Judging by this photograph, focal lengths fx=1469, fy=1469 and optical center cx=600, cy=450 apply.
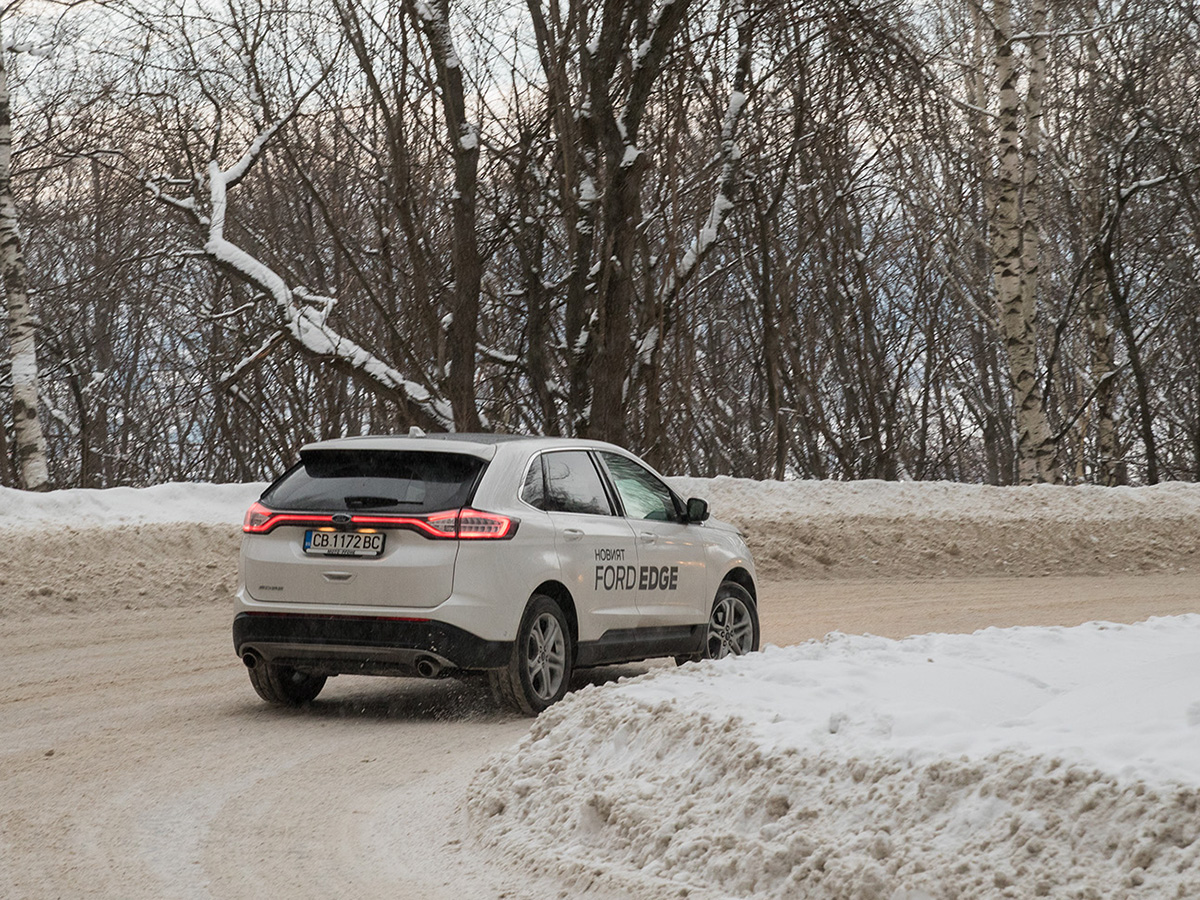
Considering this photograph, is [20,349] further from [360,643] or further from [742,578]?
[360,643]

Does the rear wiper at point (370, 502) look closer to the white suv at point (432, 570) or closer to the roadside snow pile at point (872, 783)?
the white suv at point (432, 570)

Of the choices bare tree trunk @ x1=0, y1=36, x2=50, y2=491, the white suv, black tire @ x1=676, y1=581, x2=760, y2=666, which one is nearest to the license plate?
the white suv

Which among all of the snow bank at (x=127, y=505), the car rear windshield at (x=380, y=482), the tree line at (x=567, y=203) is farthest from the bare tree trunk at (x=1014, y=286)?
the car rear windshield at (x=380, y=482)

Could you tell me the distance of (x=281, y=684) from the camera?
9.39 metres

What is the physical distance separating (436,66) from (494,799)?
52.4ft

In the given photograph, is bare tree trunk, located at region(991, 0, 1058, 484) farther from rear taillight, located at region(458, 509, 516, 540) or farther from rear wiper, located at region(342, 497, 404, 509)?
rear wiper, located at region(342, 497, 404, 509)

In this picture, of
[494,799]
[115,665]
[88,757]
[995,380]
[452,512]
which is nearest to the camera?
[494,799]

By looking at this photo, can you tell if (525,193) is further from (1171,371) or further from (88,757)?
(1171,371)

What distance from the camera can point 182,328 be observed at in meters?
37.5

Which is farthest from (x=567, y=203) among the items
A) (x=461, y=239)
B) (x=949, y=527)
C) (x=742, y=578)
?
(x=742, y=578)

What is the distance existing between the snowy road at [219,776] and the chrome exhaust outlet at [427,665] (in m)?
0.35

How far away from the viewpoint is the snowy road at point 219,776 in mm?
5305

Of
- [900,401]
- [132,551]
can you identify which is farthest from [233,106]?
[900,401]

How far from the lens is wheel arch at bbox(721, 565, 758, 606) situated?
1134cm
